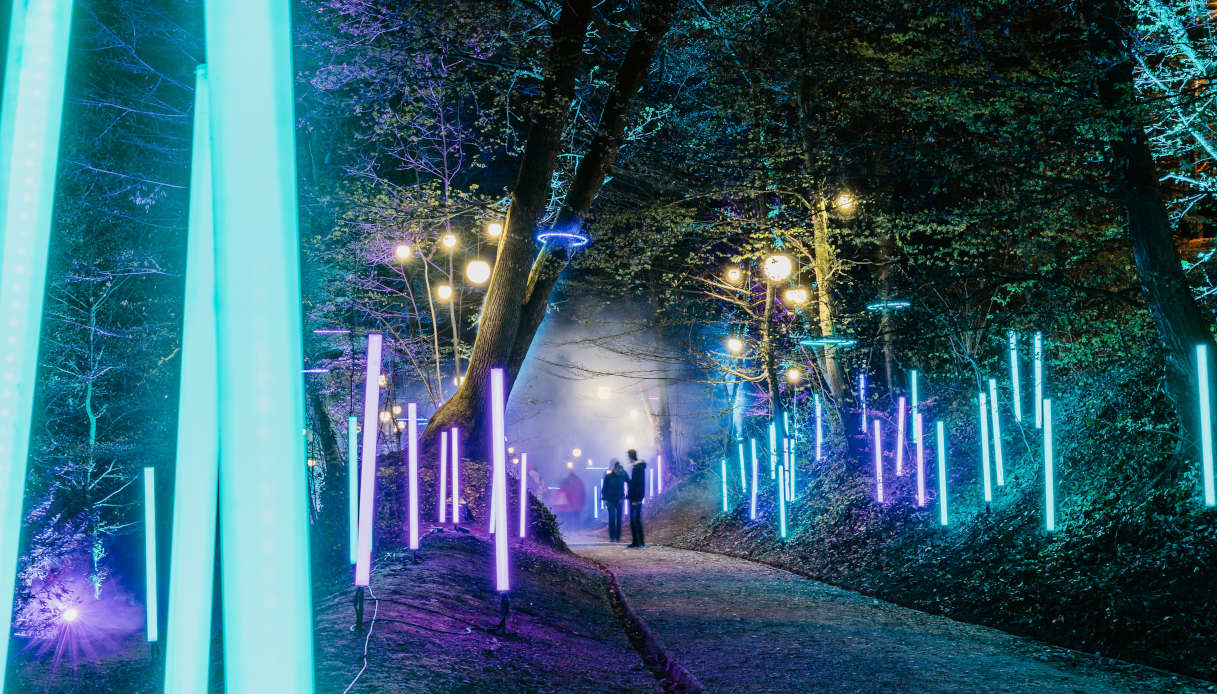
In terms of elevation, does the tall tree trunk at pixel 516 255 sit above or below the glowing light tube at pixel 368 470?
above

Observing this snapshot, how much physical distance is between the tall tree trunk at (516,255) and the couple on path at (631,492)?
4775mm

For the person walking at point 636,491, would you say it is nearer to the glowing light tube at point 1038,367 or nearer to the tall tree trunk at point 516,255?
the tall tree trunk at point 516,255

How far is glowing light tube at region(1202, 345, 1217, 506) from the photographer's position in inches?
283

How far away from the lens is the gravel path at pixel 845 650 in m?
5.64

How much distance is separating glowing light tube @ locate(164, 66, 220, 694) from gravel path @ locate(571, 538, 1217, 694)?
379 centimetres

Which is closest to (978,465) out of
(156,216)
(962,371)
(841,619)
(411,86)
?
(962,371)

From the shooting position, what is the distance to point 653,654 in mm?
7129

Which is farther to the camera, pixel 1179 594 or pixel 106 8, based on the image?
pixel 106 8

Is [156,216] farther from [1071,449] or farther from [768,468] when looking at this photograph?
[768,468]

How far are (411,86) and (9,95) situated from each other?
10160 mm

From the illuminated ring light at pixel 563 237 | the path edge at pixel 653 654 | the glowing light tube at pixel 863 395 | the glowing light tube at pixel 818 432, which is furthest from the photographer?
the glowing light tube at pixel 818 432

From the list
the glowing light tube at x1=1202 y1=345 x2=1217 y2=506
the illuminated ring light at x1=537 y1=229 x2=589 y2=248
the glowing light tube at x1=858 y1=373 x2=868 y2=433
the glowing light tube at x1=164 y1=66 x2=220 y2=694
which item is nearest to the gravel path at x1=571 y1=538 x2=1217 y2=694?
the glowing light tube at x1=1202 y1=345 x2=1217 y2=506

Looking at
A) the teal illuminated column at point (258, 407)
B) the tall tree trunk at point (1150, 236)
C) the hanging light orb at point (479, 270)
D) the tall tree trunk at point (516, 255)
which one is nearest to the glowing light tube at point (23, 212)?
the teal illuminated column at point (258, 407)

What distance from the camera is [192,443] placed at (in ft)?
9.04
